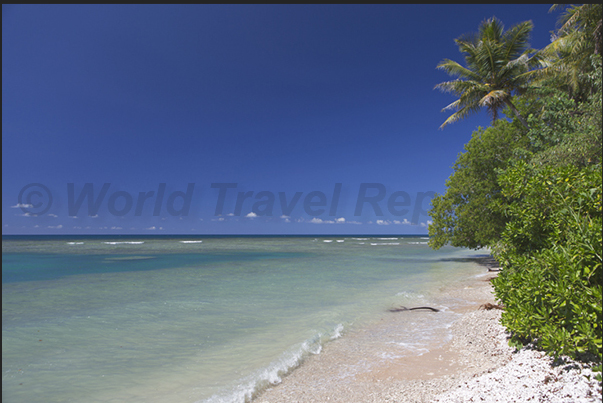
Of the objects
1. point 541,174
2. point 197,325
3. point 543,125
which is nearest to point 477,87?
point 543,125

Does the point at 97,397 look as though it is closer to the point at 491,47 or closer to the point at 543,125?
the point at 543,125

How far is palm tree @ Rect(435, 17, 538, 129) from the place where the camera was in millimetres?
14266

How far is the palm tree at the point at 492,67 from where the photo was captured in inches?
562

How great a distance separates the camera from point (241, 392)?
15.1 ft

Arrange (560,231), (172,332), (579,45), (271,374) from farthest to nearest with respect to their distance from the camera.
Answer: (579,45) < (172,332) < (271,374) < (560,231)

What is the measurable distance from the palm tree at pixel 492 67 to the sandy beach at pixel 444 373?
40.7 ft

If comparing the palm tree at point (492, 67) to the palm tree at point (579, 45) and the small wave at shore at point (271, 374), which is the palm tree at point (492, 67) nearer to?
the palm tree at point (579, 45)

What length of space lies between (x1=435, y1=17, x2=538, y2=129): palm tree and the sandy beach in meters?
12.4

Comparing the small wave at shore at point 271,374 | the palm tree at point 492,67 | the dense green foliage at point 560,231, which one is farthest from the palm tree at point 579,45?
the small wave at shore at point 271,374

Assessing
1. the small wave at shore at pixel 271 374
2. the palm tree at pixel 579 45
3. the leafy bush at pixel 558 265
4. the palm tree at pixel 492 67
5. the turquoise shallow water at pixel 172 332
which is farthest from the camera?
the palm tree at pixel 492 67

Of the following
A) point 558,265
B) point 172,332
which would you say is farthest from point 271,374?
point 558,265

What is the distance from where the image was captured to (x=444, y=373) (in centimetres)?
477

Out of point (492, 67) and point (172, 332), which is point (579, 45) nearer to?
point (492, 67)

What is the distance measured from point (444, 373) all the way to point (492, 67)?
15.7 m
